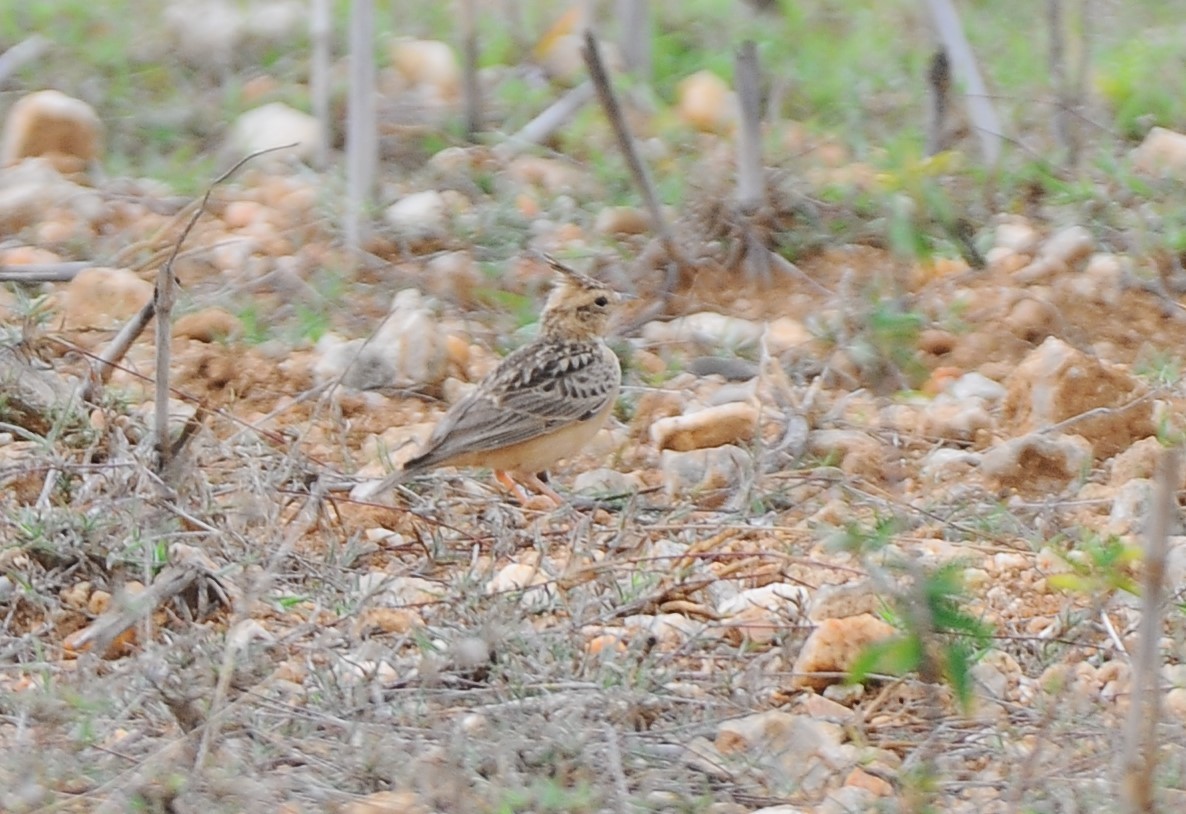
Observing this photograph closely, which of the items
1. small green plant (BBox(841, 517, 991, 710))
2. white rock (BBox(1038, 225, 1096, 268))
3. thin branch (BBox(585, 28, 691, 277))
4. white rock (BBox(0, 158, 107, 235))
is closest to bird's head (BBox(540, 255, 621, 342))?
thin branch (BBox(585, 28, 691, 277))

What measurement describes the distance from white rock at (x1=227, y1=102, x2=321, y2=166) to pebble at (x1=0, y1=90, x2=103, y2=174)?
0.57 meters

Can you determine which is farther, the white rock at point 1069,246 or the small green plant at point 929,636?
the white rock at point 1069,246

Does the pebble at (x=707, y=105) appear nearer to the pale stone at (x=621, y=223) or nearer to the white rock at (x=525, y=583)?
the pale stone at (x=621, y=223)

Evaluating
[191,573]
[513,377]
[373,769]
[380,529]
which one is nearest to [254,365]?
[513,377]

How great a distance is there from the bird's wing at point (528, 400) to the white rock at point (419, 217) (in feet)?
3.96

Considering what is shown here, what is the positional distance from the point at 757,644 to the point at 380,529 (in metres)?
1.29

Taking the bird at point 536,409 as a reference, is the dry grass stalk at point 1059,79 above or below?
above

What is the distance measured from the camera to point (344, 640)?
13.4 ft

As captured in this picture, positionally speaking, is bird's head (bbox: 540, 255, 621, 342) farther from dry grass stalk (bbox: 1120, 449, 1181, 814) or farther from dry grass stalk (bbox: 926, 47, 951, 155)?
dry grass stalk (bbox: 1120, 449, 1181, 814)

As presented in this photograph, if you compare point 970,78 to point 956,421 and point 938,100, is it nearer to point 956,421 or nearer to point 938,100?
point 938,100

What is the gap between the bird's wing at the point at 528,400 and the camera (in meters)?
5.54

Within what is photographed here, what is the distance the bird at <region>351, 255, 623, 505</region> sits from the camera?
554cm

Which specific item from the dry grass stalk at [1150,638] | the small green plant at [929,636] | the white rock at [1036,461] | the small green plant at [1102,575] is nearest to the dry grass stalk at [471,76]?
the white rock at [1036,461]

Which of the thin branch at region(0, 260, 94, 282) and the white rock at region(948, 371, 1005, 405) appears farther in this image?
the thin branch at region(0, 260, 94, 282)
